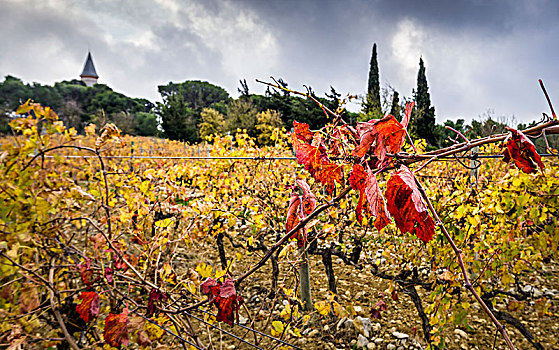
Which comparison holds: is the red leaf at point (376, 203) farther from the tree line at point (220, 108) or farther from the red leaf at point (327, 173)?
the tree line at point (220, 108)

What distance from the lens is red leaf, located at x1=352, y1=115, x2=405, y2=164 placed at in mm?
423

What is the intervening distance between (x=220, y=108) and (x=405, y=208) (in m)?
33.3

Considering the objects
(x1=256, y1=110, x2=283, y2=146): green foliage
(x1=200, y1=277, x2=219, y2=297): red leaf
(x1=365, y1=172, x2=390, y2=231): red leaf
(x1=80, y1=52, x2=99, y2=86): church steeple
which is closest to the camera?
(x1=365, y1=172, x2=390, y2=231): red leaf

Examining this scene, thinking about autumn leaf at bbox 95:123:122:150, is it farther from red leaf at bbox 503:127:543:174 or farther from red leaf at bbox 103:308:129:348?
red leaf at bbox 503:127:543:174

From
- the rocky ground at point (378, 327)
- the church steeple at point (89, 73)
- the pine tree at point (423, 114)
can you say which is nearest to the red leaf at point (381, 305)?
the rocky ground at point (378, 327)

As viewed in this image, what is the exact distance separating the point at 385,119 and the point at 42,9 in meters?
11.1

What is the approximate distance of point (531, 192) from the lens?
148cm

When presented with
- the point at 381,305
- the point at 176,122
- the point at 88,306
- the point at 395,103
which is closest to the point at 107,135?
the point at 88,306

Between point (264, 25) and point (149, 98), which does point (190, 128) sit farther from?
point (149, 98)

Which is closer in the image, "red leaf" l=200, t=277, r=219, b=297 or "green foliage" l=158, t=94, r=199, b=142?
"red leaf" l=200, t=277, r=219, b=297

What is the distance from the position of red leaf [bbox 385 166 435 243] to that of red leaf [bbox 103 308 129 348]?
3.06 ft

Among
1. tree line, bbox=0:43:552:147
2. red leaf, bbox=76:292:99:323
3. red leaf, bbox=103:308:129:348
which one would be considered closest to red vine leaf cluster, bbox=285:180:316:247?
tree line, bbox=0:43:552:147

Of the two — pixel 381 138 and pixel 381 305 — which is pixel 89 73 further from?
pixel 381 138

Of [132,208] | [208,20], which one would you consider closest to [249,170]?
[132,208]
